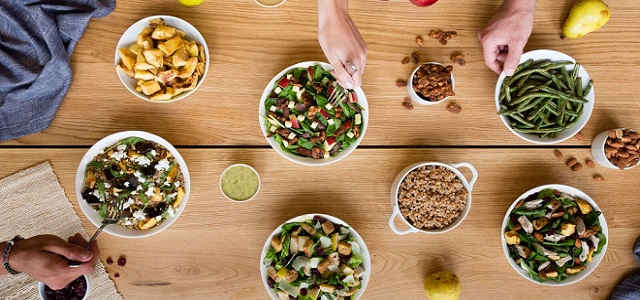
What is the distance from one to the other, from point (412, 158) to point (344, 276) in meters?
0.46

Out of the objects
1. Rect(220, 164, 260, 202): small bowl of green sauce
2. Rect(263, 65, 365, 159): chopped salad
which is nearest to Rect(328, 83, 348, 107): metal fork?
Rect(263, 65, 365, 159): chopped salad

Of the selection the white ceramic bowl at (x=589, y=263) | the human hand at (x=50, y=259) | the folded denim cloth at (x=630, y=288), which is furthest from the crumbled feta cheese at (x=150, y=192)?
the folded denim cloth at (x=630, y=288)

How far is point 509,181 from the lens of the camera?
5.72 feet

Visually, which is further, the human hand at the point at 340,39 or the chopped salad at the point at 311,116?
the chopped salad at the point at 311,116

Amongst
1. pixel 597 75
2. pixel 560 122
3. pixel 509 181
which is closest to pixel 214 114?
pixel 509 181

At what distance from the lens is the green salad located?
164cm

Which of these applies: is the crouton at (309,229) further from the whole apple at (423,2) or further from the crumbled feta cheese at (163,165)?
the whole apple at (423,2)

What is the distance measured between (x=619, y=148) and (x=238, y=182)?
1279mm

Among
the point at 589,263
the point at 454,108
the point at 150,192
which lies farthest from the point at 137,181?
the point at 589,263

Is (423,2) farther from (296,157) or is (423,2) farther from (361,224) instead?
(361,224)

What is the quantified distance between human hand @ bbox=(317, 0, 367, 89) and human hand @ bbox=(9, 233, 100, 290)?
0.94 meters

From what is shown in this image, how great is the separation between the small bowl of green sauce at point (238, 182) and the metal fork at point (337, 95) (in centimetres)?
35

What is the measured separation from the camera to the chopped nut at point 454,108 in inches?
67.2

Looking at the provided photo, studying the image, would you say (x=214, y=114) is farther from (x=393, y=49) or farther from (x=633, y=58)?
(x=633, y=58)
